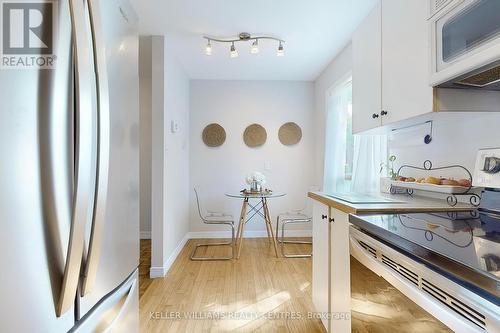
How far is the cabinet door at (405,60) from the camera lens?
128 centimetres

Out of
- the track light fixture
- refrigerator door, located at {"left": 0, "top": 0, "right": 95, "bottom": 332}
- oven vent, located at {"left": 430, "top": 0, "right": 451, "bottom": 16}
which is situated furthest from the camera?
the track light fixture

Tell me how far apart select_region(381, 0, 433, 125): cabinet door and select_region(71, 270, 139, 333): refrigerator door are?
4.90 ft

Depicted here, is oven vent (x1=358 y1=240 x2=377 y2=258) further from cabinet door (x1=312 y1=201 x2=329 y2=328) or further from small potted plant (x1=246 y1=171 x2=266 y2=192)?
small potted plant (x1=246 y1=171 x2=266 y2=192)

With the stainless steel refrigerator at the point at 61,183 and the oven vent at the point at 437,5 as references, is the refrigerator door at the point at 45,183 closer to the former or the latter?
the stainless steel refrigerator at the point at 61,183

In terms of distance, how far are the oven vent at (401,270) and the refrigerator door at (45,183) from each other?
0.87m

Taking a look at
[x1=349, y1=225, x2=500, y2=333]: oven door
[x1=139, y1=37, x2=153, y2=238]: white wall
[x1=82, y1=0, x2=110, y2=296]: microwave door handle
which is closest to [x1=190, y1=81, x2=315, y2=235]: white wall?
[x1=139, y1=37, x2=153, y2=238]: white wall

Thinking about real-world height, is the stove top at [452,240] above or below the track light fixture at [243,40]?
below

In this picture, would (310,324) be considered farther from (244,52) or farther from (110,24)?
(244,52)

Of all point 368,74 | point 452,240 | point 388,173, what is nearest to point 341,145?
point 388,173

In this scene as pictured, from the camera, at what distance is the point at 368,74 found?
6.09ft

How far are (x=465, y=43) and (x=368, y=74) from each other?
0.80 meters

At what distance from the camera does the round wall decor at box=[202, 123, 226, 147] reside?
157 inches

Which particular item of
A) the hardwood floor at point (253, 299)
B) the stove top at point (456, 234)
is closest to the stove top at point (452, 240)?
the stove top at point (456, 234)

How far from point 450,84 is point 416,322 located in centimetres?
103
